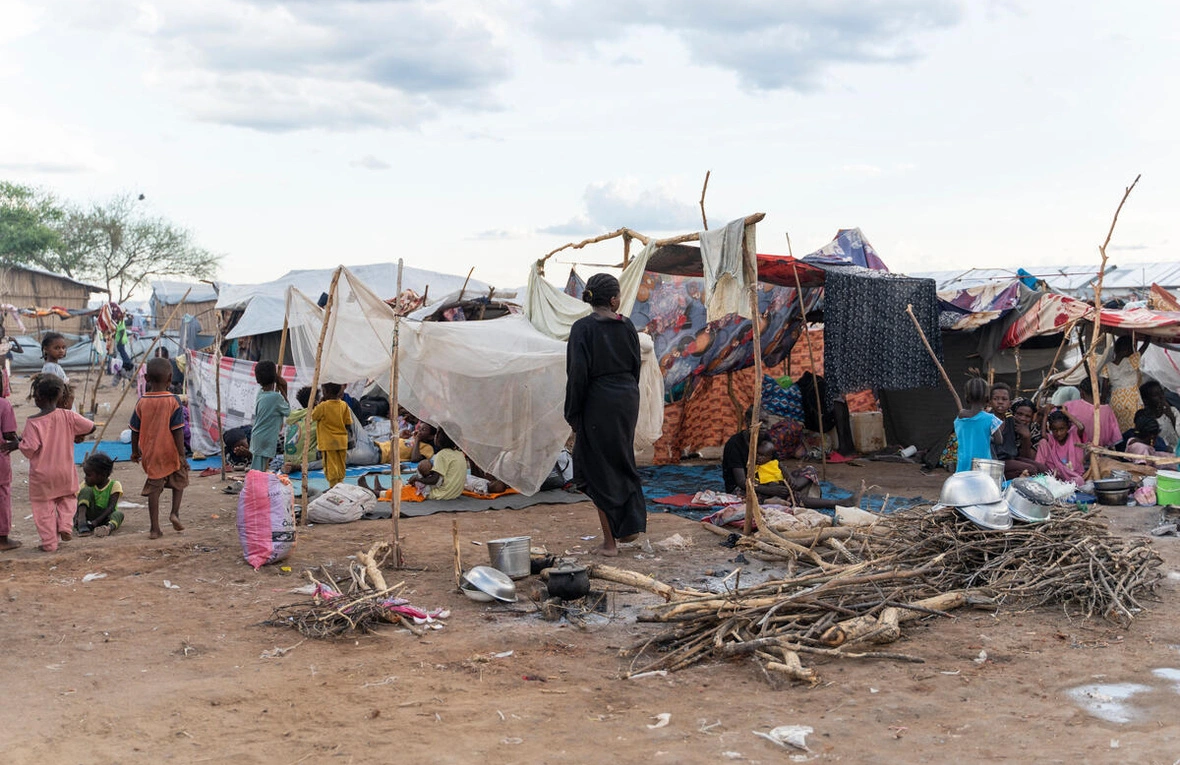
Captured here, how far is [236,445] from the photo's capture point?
36.5ft

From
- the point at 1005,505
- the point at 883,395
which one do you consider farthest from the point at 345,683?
the point at 883,395

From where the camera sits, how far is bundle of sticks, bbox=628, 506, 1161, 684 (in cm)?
414

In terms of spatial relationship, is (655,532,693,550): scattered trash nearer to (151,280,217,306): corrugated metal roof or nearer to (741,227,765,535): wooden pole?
(741,227,765,535): wooden pole

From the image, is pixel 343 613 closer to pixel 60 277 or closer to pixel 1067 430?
pixel 1067 430

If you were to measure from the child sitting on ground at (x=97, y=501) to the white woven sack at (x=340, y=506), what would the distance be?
1383 mm

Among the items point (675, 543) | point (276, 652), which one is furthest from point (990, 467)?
point (276, 652)

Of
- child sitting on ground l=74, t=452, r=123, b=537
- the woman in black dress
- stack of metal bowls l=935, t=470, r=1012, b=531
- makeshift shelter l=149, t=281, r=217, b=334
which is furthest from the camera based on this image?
makeshift shelter l=149, t=281, r=217, b=334

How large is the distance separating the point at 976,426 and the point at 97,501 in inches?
244

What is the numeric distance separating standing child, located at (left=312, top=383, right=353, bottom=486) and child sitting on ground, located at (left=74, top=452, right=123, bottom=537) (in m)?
1.67

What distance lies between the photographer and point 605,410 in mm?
6199

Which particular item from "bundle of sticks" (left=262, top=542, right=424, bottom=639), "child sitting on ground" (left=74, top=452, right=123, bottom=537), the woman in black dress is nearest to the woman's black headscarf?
the woman in black dress

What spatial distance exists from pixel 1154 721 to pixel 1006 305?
24.3ft

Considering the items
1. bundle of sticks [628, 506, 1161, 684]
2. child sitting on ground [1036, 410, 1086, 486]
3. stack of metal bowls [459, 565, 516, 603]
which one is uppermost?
child sitting on ground [1036, 410, 1086, 486]

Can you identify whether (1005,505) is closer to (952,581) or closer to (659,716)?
(952,581)
